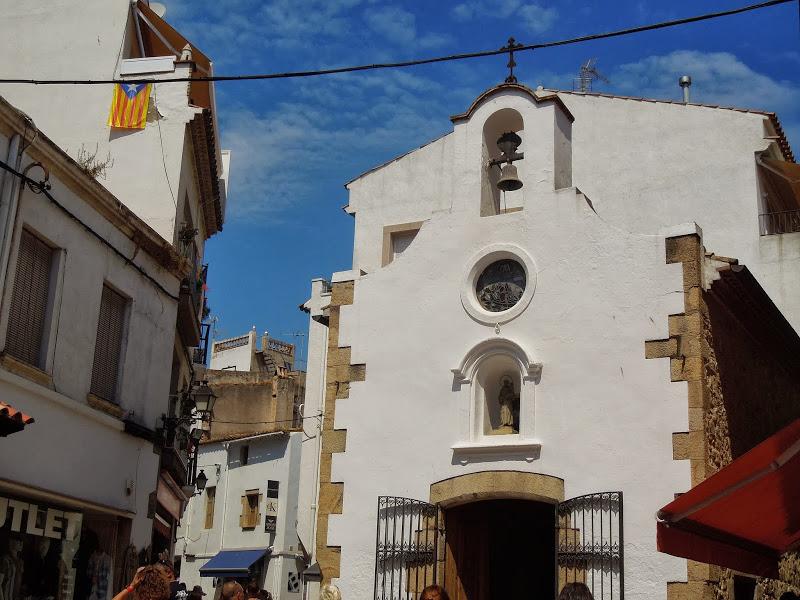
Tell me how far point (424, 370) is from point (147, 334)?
171 inches

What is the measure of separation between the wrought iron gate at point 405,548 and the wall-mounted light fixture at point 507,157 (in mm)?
3707

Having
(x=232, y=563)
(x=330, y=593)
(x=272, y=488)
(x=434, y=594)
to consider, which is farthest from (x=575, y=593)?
(x=232, y=563)

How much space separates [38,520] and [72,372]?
1.76 metres

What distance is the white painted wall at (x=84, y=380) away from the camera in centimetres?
1120

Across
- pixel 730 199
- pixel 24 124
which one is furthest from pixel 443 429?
pixel 730 199

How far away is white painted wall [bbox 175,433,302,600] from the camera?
34.1 meters

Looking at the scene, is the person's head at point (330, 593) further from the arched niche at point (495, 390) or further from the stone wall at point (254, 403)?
the stone wall at point (254, 403)

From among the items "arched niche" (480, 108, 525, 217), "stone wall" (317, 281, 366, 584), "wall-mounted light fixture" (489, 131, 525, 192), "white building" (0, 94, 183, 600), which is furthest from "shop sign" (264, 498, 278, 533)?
"wall-mounted light fixture" (489, 131, 525, 192)

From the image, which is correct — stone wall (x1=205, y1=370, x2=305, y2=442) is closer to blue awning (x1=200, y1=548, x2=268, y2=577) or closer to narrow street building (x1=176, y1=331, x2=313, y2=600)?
narrow street building (x1=176, y1=331, x2=313, y2=600)

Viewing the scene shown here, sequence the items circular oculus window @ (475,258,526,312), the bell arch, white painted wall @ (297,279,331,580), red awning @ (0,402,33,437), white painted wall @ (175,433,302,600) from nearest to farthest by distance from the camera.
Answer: red awning @ (0,402,33,437) → the bell arch → circular oculus window @ (475,258,526,312) → white painted wall @ (297,279,331,580) → white painted wall @ (175,433,302,600)

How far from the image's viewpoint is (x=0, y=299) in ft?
35.2

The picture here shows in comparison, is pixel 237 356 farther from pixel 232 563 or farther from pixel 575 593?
pixel 575 593

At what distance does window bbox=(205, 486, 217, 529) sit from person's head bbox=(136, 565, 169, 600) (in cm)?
3116

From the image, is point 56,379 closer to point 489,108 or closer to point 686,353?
point 489,108
